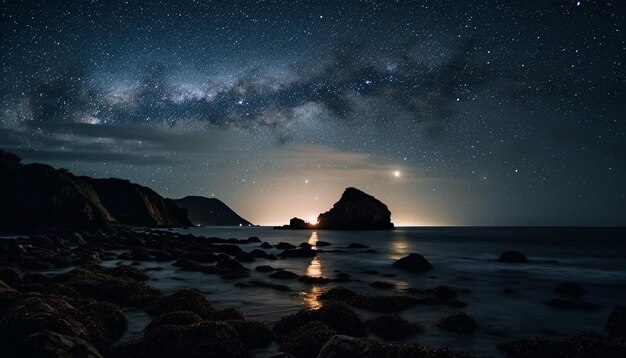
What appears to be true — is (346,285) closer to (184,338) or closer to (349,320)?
(349,320)

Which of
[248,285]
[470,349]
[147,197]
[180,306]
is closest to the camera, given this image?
[470,349]

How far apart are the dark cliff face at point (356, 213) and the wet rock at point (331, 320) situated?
15979cm

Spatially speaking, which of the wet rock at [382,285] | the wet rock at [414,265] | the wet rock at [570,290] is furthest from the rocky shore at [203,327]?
the wet rock at [414,265]

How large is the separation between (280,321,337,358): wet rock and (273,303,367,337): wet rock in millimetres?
1147

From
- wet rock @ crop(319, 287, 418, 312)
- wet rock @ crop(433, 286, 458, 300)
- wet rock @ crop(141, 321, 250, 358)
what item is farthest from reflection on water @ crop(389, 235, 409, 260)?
wet rock @ crop(141, 321, 250, 358)

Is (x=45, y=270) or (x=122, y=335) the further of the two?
(x=45, y=270)

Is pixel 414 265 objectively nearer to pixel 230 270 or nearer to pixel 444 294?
pixel 444 294

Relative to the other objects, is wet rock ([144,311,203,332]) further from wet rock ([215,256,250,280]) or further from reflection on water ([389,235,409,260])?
reflection on water ([389,235,409,260])

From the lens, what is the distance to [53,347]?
5.59 m

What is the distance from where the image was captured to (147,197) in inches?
5812

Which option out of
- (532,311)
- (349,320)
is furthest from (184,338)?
(532,311)

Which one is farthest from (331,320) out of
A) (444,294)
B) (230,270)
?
(230,270)

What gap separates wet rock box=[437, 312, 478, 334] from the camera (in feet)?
36.3

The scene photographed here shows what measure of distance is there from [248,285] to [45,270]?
12.2 m
